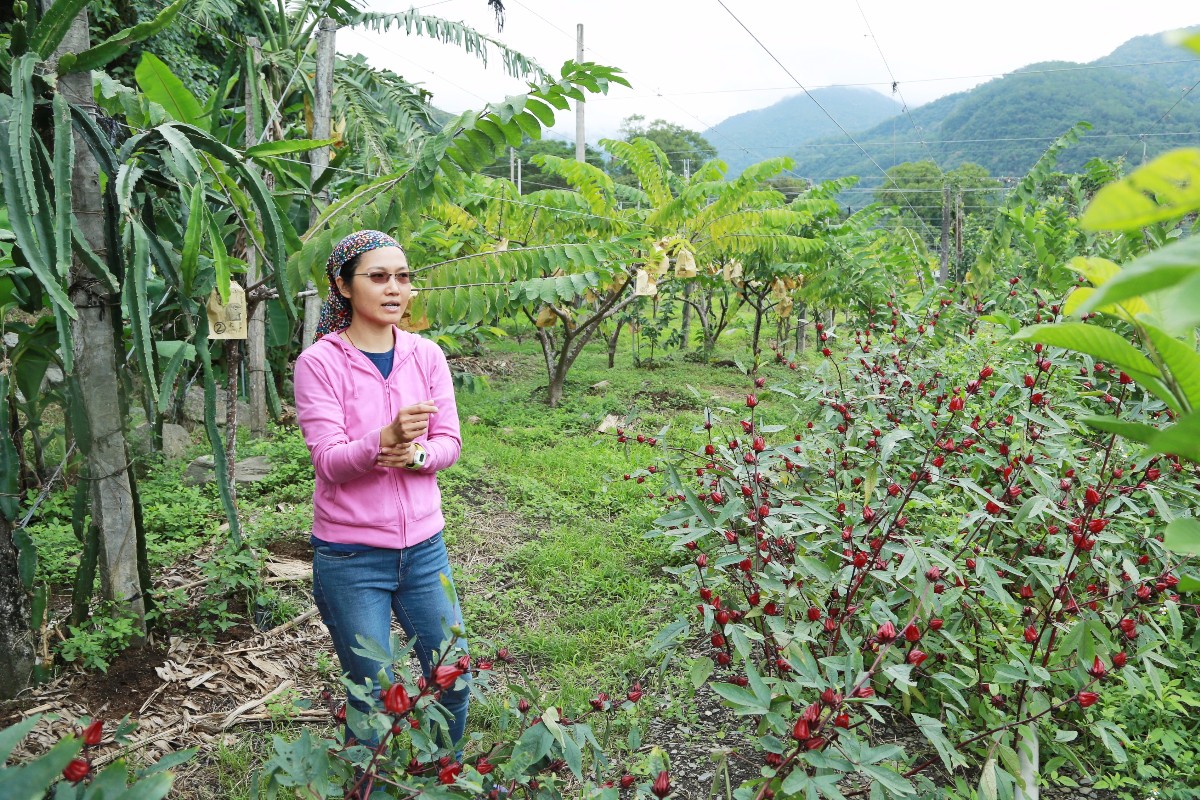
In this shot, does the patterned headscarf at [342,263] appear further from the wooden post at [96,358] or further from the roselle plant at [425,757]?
the roselle plant at [425,757]

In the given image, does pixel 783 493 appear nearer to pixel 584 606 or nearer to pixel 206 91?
pixel 584 606

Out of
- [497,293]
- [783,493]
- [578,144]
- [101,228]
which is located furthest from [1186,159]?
[578,144]

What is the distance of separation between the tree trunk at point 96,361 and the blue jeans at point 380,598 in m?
0.96

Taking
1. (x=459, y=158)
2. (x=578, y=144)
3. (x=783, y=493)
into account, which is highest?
(x=578, y=144)

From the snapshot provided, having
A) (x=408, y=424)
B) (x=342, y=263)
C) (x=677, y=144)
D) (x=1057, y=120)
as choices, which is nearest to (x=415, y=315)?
(x=342, y=263)

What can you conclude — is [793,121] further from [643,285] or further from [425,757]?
[425,757]

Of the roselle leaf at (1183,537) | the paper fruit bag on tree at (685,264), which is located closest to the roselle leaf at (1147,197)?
the roselle leaf at (1183,537)

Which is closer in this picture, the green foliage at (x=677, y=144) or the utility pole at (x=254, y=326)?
the utility pole at (x=254, y=326)

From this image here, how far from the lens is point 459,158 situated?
3.51m

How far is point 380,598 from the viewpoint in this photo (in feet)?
7.33

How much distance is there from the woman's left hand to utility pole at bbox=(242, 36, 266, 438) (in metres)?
1.70

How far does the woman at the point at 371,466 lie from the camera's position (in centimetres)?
217

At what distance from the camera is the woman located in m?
2.17

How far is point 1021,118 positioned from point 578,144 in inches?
2267
